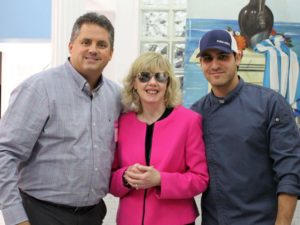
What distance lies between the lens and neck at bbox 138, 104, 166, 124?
167 centimetres

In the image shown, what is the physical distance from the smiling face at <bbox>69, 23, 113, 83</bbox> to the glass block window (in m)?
1.00

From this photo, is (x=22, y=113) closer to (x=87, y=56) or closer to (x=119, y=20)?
(x=87, y=56)

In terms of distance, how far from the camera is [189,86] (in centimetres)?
246

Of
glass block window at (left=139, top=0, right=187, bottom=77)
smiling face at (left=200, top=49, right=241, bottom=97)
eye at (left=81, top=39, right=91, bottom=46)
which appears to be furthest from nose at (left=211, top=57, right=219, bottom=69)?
glass block window at (left=139, top=0, right=187, bottom=77)

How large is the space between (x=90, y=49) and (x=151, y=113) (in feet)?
1.29

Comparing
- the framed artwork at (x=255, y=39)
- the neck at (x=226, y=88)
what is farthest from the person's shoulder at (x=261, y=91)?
the framed artwork at (x=255, y=39)

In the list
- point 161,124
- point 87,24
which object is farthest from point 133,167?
Answer: point 87,24

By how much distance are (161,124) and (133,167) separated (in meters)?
0.23

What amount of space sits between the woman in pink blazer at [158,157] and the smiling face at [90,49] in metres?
0.18

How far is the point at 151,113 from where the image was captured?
1687 mm

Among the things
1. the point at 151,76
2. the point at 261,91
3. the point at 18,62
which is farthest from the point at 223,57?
the point at 18,62

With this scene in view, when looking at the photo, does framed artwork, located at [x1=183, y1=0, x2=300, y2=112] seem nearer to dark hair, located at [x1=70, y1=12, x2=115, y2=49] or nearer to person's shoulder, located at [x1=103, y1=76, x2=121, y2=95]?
person's shoulder, located at [x1=103, y1=76, x2=121, y2=95]

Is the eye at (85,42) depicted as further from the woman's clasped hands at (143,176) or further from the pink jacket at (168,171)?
the woman's clasped hands at (143,176)

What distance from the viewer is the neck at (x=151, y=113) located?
5.49 ft
